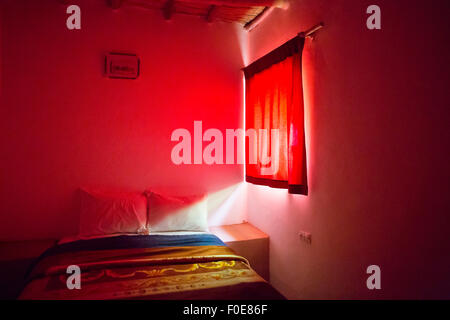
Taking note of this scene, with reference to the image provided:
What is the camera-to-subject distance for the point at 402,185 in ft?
5.10

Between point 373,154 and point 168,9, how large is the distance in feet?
7.88

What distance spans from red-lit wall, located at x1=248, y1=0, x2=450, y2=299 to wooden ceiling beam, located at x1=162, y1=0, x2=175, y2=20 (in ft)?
3.71

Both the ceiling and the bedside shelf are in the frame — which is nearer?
the bedside shelf

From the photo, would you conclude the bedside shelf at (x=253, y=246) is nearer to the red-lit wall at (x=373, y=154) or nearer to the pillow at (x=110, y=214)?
the red-lit wall at (x=373, y=154)

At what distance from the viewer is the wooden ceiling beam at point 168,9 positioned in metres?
2.92

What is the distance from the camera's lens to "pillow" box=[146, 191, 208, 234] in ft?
9.28

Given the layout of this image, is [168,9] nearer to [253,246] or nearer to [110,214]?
[110,214]

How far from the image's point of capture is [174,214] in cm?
285

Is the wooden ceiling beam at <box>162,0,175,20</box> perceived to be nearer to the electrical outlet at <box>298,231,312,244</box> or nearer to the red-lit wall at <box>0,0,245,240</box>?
the red-lit wall at <box>0,0,245,240</box>

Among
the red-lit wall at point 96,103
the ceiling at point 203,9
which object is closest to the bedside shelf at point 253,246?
the red-lit wall at point 96,103

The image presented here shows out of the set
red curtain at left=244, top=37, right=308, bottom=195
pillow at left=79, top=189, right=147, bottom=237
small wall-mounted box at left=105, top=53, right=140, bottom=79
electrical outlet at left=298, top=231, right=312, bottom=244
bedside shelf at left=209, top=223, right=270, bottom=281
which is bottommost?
bedside shelf at left=209, top=223, right=270, bottom=281

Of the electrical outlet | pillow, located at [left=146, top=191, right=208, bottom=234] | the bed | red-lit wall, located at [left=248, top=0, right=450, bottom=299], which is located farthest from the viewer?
pillow, located at [left=146, top=191, right=208, bottom=234]

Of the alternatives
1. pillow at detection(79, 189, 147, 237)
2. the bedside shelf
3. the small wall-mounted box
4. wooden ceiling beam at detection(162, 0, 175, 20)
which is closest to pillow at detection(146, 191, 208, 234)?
pillow at detection(79, 189, 147, 237)

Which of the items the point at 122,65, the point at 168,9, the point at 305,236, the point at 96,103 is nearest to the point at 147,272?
the point at 305,236
